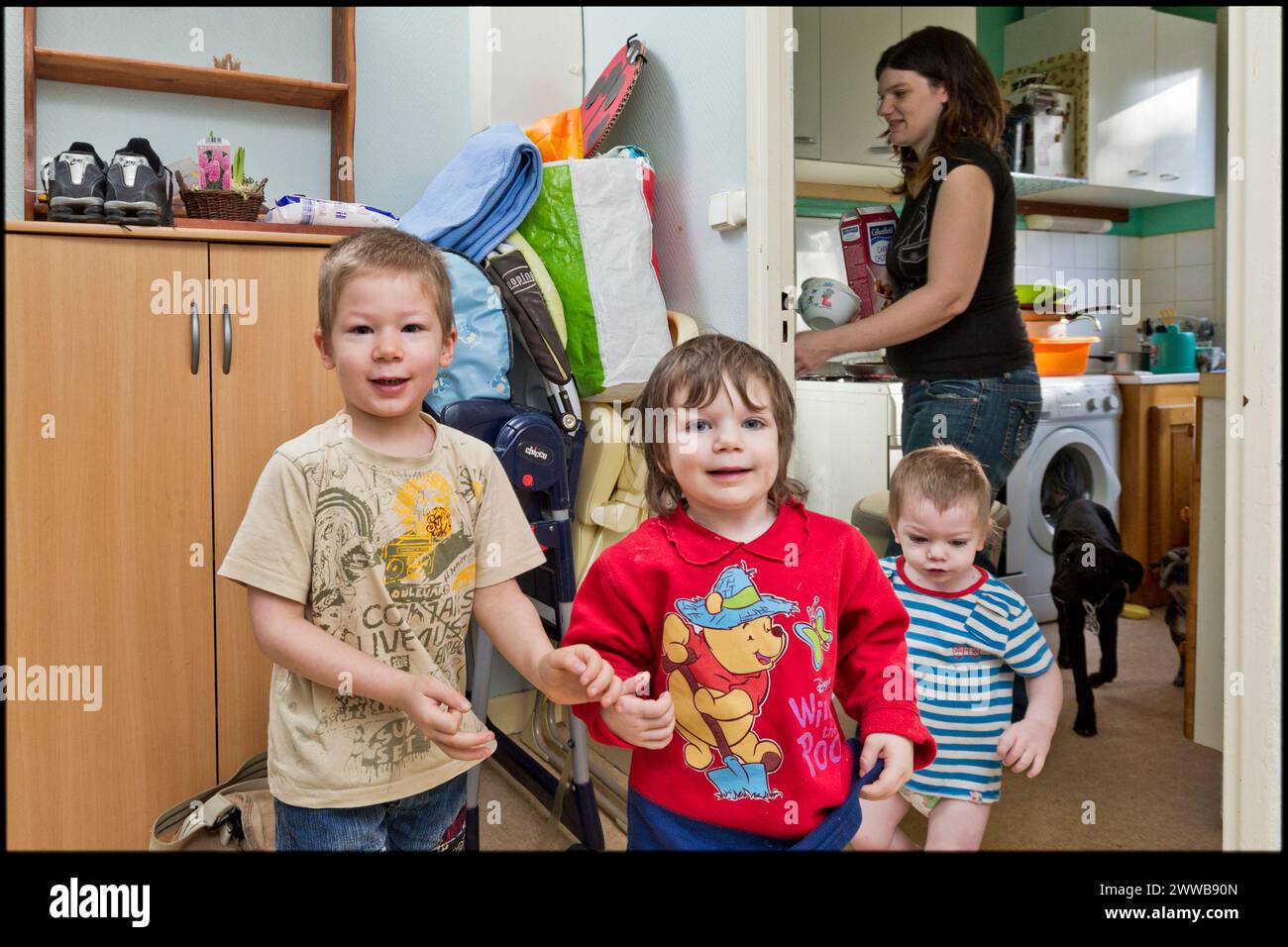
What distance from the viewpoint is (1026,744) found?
4.23 ft

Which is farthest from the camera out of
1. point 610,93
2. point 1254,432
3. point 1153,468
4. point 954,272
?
point 1153,468

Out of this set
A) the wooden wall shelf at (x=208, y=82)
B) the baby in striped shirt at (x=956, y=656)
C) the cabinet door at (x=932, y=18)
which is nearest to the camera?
the baby in striped shirt at (x=956, y=656)

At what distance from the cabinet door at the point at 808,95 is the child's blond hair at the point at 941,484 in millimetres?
2134

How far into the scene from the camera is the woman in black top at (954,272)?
5.61 feet

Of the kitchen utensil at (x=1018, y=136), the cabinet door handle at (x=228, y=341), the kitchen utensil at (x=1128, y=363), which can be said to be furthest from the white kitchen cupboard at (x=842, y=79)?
the cabinet door handle at (x=228, y=341)

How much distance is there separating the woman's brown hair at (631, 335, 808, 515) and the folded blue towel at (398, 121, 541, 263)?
992 millimetres

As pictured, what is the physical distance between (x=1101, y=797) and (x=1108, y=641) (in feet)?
2.31

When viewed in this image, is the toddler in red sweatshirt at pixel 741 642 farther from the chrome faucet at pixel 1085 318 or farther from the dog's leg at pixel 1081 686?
the chrome faucet at pixel 1085 318

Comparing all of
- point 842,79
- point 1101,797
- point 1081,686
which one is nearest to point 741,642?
point 1101,797

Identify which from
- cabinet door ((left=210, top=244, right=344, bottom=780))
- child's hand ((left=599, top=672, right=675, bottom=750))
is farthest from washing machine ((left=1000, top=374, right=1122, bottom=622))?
child's hand ((left=599, top=672, right=675, bottom=750))

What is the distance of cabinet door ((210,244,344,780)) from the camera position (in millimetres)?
1865

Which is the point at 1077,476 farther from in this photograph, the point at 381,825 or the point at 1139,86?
the point at 381,825

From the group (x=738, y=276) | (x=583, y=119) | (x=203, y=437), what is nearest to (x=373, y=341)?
(x=203, y=437)

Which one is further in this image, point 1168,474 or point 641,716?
point 1168,474
